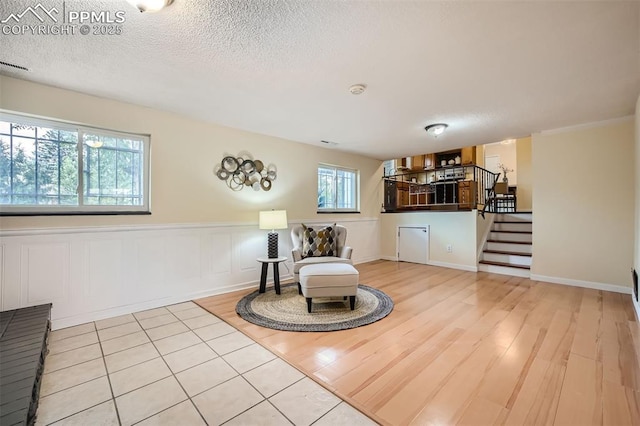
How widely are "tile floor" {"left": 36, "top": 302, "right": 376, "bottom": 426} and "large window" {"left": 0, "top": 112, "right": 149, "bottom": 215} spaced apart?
1295mm

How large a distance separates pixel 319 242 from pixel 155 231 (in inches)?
83.0

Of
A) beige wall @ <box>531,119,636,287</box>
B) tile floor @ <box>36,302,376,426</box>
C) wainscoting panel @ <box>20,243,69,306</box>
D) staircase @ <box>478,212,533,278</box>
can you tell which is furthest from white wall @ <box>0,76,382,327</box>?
beige wall @ <box>531,119,636,287</box>

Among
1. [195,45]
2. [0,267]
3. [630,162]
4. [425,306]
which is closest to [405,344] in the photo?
[425,306]

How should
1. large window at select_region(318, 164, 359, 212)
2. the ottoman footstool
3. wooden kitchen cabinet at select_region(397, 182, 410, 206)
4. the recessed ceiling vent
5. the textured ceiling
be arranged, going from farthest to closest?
wooden kitchen cabinet at select_region(397, 182, 410, 206), large window at select_region(318, 164, 359, 212), the ottoman footstool, the recessed ceiling vent, the textured ceiling

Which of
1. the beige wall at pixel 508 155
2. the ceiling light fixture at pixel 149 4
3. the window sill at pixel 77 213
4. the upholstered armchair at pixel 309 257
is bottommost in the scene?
the upholstered armchair at pixel 309 257

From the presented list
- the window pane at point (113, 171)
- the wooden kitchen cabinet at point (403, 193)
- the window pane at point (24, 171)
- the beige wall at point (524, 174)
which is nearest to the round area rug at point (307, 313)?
the window pane at point (113, 171)

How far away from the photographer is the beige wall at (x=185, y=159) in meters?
2.62

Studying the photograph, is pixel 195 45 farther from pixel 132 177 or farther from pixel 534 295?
pixel 534 295

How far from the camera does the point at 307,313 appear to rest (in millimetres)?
2971

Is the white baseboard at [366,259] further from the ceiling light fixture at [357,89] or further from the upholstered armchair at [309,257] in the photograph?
the ceiling light fixture at [357,89]

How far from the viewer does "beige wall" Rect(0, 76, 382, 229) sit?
262cm

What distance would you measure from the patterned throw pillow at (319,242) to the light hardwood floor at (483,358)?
3.68ft

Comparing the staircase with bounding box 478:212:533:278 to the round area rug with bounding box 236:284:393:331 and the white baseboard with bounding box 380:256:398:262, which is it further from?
the round area rug with bounding box 236:284:393:331

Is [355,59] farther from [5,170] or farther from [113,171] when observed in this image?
[5,170]
